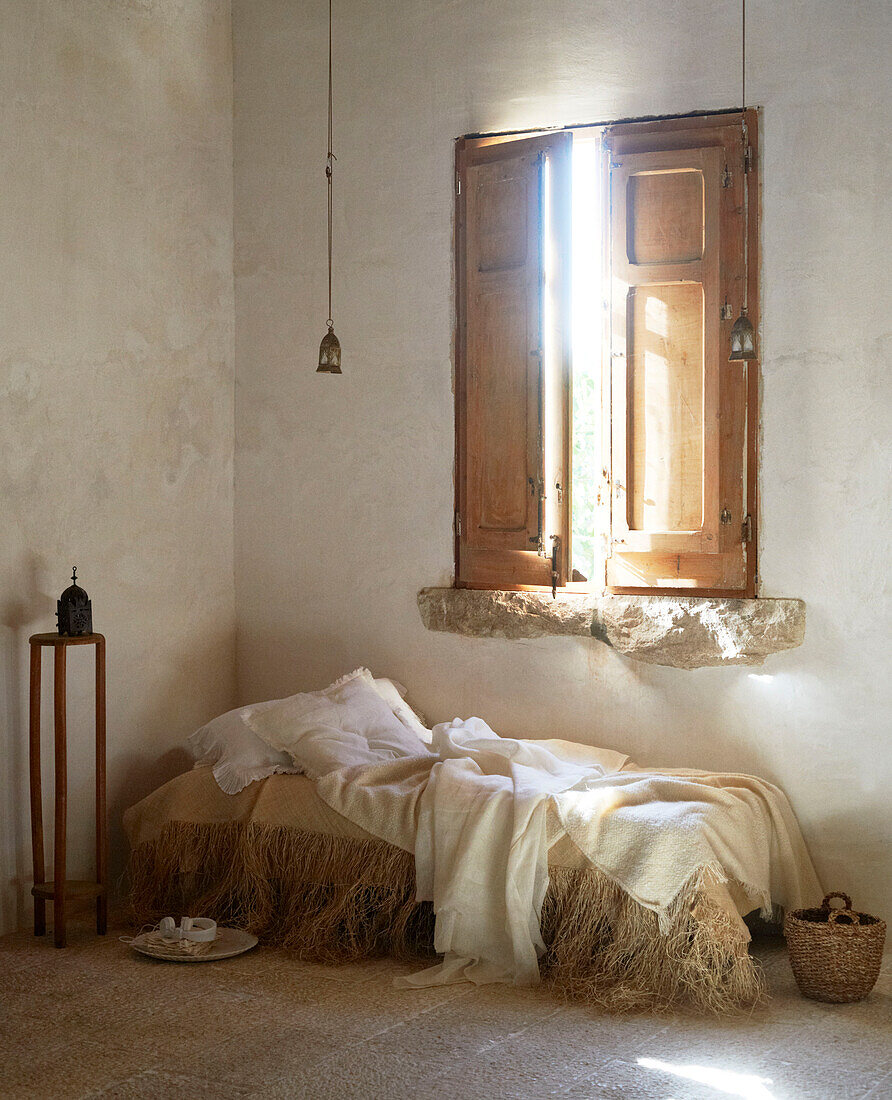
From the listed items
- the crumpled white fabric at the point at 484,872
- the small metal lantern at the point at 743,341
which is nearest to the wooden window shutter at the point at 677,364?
the small metal lantern at the point at 743,341

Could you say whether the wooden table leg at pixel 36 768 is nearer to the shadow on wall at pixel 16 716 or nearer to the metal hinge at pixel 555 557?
the shadow on wall at pixel 16 716

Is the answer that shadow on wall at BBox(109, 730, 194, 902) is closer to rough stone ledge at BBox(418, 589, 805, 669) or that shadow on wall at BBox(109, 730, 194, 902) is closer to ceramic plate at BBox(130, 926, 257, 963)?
ceramic plate at BBox(130, 926, 257, 963)

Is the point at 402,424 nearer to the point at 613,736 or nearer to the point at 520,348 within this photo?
the point at 520,348

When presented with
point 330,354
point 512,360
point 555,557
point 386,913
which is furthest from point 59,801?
point 512,360

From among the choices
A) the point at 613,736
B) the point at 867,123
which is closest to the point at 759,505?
the point at 613,736

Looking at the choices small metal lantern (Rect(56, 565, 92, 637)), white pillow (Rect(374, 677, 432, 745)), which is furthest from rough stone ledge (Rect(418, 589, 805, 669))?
small metal lantern (Rect(56, 565, 92, 637))

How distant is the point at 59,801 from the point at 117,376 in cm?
159

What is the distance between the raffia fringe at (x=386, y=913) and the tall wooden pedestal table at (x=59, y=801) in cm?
20

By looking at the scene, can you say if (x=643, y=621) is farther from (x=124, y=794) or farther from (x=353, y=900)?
(x=124, y=794)

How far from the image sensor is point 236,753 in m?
4.16

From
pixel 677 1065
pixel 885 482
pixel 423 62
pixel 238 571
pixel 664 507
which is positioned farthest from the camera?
pixel 238 571

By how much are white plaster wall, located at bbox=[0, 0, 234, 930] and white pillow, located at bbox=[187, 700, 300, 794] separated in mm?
412

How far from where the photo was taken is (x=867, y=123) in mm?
3990

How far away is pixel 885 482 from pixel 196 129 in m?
3.04
